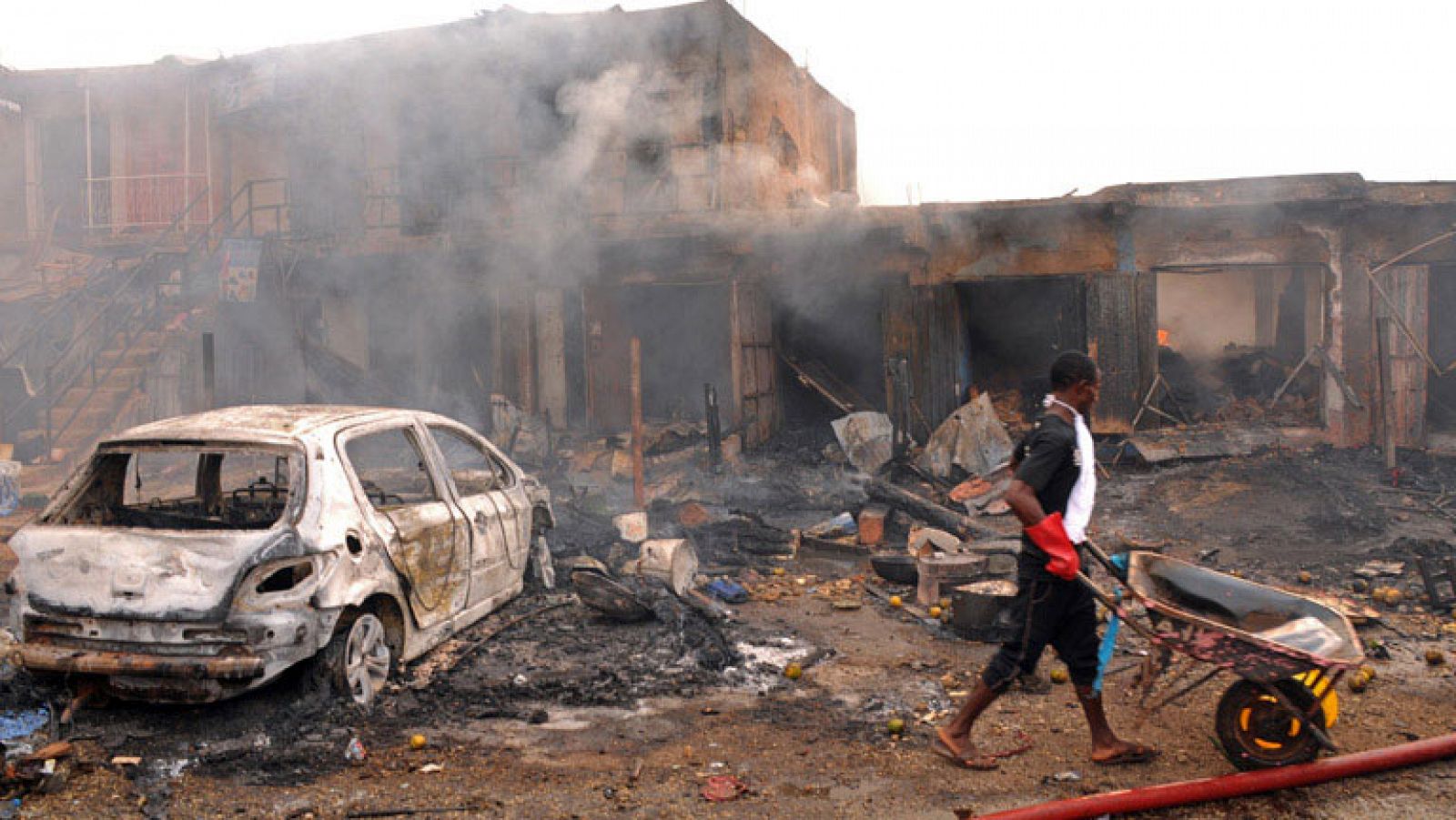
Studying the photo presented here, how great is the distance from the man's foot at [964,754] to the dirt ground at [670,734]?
5 cm

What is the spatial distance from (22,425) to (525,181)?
9.33 meters

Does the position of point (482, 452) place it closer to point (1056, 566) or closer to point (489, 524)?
point (489, 524)

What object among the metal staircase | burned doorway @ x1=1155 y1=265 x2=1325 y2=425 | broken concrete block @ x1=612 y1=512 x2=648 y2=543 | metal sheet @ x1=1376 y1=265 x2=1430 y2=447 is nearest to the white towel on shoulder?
broken concrete block @ x1=612 y1=512 x2=648 y2=543

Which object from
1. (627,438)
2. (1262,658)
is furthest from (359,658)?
(627,438)

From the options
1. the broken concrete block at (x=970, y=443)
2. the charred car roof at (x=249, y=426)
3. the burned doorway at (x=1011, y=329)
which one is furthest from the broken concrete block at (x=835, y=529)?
the burned doorway at (x=1011, y=329)

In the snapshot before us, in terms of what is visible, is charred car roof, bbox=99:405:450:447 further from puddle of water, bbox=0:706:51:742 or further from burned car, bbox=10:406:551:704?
puddle of water, bbox=0:706:51:742

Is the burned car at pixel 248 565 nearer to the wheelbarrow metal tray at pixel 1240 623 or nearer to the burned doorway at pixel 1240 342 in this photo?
the wheelbarrow metal tray at pixel 1240 623

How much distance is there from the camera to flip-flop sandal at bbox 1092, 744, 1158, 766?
13.7 feet

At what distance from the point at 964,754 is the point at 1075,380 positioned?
1.69 m

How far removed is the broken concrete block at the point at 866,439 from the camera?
1288 centimetres

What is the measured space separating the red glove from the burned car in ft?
10.3

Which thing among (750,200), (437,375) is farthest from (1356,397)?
(437,375)

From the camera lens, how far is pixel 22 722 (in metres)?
4.49

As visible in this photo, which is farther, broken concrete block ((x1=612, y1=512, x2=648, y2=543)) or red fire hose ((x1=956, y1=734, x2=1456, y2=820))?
broken concrete block ((x1=612, y1=512, x2=648, y2=543))
